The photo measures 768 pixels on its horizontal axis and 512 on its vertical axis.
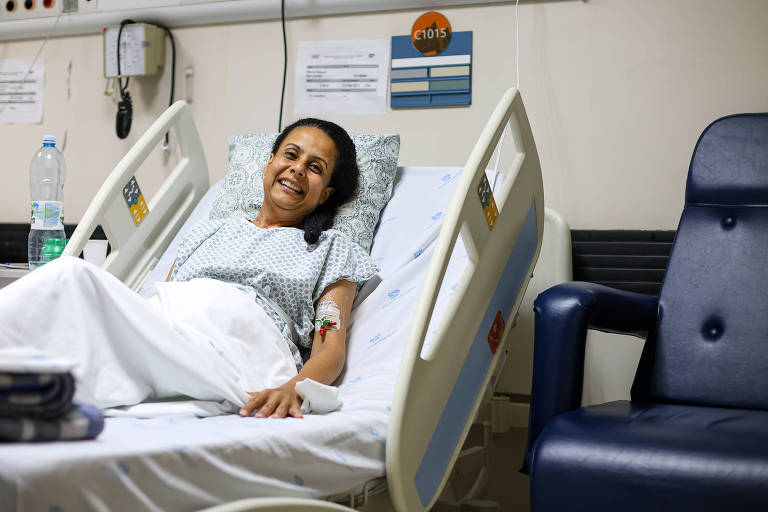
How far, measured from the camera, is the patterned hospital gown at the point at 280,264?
5.89 feet

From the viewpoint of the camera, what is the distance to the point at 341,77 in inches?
105

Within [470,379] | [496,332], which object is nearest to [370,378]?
[470,379]

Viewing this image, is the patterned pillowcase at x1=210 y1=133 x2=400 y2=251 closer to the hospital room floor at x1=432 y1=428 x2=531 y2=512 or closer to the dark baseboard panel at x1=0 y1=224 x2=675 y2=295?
the dark baseboard panel at x1=0 y1=224 x2=675 y2=295

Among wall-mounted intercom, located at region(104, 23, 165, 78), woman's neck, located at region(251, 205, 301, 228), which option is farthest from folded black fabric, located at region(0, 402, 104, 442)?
wall-mounted intercom, located at region(104, 23, 165, 78)

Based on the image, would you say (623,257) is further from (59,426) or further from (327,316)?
(59,426)

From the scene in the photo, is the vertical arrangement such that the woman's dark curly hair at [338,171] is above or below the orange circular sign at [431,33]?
below

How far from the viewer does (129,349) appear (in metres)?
1.29

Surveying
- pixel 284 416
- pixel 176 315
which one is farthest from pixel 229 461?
pixel 176 315

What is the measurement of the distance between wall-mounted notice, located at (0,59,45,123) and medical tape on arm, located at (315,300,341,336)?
6.22ft

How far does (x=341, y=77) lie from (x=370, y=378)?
1.37 metres

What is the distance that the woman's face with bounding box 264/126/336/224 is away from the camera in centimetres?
200

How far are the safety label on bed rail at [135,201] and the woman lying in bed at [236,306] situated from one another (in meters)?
0.24

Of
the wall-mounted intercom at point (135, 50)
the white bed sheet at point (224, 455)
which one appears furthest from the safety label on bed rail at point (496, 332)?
the wall-mounted intercom at point (135, 50)

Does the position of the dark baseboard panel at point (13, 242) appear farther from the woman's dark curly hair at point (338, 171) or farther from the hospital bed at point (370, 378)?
the woman's dark curly hair at point (338, 171)
